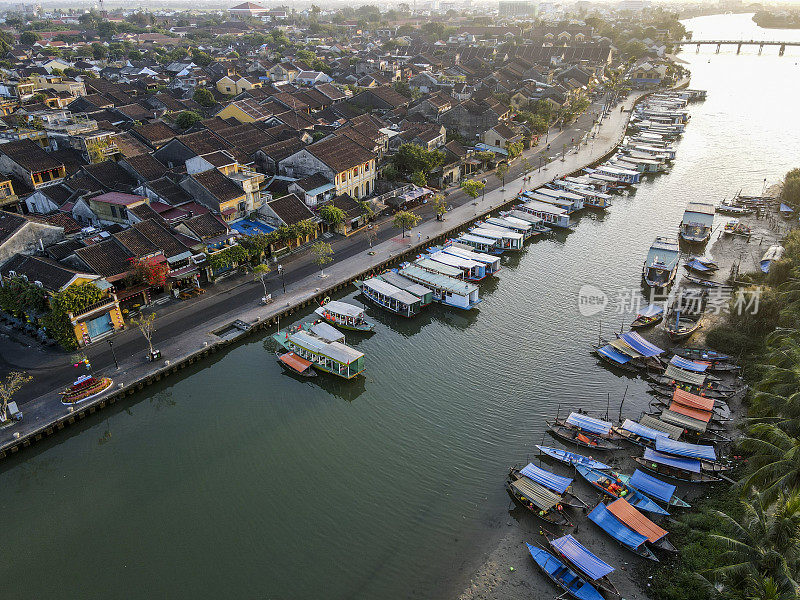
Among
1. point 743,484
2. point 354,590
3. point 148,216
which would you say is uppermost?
point 148,216

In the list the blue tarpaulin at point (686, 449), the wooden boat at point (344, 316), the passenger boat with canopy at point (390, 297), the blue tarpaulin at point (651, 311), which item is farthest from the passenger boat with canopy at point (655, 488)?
the wooden boat at point (344, 316)

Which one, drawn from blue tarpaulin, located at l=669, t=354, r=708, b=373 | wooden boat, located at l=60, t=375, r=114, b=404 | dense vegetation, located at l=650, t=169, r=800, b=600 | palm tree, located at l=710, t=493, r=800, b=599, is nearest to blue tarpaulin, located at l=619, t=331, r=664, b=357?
blue tarpaulin, located at l=669, t=354, r=708, b=373

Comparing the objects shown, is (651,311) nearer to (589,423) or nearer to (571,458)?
(589,423)

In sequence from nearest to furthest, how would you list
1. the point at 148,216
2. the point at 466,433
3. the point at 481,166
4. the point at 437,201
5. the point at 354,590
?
the point at 354,590 → the point at 466,433 → the point at 148,216 → the point at 437,201 → the point at 481,166


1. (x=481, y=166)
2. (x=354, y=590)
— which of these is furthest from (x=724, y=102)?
(x=354, y=590)

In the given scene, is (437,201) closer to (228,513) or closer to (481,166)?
(481,166)

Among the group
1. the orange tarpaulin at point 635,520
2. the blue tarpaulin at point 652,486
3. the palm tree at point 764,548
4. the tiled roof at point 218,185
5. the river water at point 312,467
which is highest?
the tiled roof at point 218,185

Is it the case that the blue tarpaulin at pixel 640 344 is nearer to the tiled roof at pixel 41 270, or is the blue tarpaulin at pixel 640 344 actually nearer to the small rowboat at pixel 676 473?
the small rowboat at pixel 676 473
